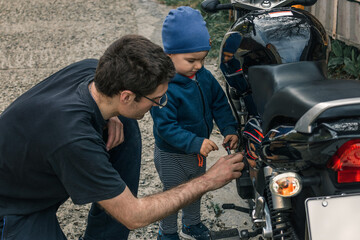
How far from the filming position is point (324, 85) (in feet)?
5.98

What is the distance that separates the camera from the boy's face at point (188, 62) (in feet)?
8.63

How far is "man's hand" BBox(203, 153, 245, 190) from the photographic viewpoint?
2.30 m

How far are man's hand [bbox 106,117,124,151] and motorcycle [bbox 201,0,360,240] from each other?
2.17ft

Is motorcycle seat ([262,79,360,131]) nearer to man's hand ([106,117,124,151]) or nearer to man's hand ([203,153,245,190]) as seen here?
man's hand ([203,153,245,190])

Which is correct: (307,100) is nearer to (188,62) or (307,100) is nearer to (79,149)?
(79,149)

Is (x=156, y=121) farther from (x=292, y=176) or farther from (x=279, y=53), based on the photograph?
(x=292, y=176)

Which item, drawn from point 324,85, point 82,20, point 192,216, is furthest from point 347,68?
point 82,20

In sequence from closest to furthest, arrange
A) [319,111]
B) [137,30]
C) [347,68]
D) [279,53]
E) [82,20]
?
[319,111] < [279,53] < [347,68] < [137,30] < [82,20]

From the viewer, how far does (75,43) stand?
6910 millimetres

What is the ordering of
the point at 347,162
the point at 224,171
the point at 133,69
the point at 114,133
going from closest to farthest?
1. the point at 347,162
2. the point at 133,69
3. the point at 224,171
4. the point at 114,133

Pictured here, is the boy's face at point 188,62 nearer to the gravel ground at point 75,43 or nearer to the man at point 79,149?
the man at point 79,149

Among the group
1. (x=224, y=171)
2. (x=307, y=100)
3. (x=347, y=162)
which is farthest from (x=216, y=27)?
(x=347, y=162)

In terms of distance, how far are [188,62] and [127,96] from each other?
62 centimetres

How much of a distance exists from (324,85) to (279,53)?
0.53 m
